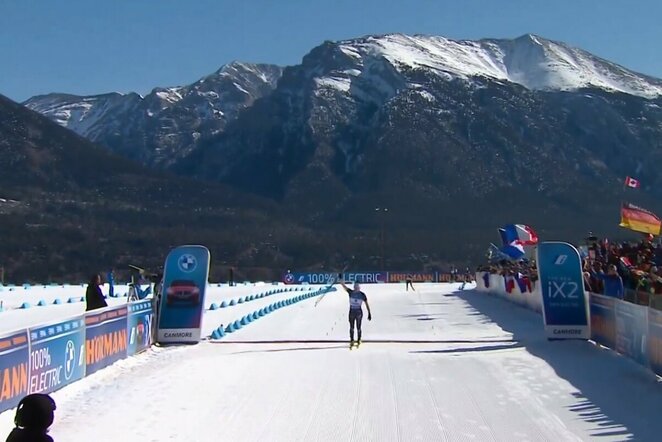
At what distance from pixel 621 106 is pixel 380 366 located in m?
180

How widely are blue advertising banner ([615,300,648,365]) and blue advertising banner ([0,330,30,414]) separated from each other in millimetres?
9824

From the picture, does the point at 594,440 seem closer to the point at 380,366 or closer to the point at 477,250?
the point at 380,366

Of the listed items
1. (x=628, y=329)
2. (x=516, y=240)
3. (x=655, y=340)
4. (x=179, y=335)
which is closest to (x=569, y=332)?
(x=628, y=329)

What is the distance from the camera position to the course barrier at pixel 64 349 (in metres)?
11.6

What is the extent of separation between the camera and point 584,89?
19400cm

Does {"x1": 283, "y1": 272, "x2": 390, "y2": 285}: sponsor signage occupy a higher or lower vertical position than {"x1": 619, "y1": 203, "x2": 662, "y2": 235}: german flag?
higher

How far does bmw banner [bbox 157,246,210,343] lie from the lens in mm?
21719

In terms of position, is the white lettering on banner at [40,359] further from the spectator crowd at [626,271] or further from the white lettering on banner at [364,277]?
the white lettering on banner at [364,277]

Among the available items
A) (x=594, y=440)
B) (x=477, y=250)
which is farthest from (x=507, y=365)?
(x=477, y=250)

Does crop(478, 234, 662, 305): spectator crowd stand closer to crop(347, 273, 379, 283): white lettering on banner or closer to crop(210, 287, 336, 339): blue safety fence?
crop(210, 287, 336, 339): blue safety fence

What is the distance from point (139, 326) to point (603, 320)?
31.9ft

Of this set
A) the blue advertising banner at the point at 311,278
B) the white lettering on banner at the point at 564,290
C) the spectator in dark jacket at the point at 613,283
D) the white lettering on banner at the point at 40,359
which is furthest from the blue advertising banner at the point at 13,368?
the blue advertising banner at the point at 311,278

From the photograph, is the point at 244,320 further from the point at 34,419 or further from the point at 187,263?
the point at 34,419

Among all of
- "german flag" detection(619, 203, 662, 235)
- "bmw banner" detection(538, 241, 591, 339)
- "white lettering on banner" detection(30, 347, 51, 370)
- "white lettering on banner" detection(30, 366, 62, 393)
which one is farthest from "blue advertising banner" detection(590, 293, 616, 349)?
"white lettering on banner" detection(30, 347, 51, 370)
